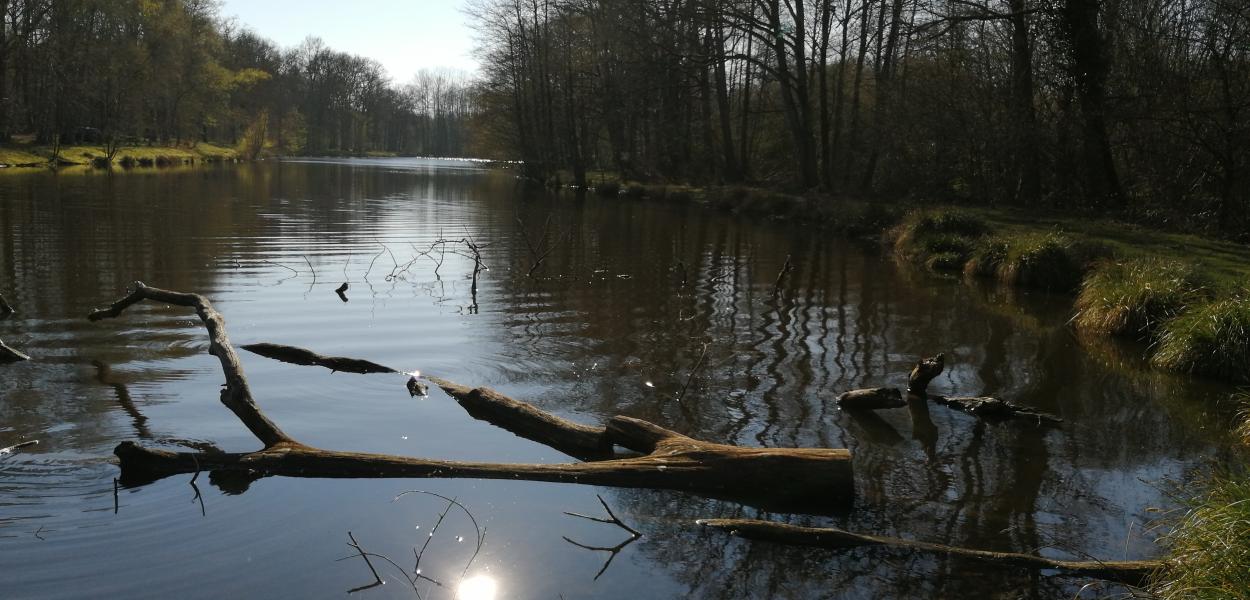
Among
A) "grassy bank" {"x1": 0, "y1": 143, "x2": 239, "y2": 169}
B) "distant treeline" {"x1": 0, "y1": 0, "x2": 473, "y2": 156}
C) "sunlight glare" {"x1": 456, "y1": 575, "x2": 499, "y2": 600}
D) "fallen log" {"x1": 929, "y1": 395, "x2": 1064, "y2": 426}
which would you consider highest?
"distant treeline" {"x1": 0, "y1": 0, "x2": 473, "y2": 156}

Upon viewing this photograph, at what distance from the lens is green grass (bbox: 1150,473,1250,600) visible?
4020 millimetres

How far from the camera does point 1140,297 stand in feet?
38.8

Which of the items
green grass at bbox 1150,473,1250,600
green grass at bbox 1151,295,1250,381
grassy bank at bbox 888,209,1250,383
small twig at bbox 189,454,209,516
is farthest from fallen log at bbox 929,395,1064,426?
small twig at bbox 189,454,209,516

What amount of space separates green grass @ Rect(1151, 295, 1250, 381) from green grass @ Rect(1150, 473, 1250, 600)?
5.48 metres

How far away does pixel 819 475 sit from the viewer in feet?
19.7

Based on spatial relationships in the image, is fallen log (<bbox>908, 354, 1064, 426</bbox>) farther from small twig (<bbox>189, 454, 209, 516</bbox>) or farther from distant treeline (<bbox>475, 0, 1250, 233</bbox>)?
distant treeline (<bbox>475, 0, 1250, 233</bbox>)

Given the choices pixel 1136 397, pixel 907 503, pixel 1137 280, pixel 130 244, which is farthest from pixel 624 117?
pixel 907 503

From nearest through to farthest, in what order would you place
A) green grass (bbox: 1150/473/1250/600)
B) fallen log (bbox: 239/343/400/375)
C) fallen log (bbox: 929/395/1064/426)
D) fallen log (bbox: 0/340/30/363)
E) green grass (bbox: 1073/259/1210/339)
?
green grass (bbox: 1150/473/1250/600), fallen log (bbox: 929/395/1064/426), fallen log (bbox: 0/340/30/363), fallen log (bbox: 239/343/400/375), green grass (bbox: 1073/259/1210/339)

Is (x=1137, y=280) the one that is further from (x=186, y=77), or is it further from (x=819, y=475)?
(x=186, y=77)

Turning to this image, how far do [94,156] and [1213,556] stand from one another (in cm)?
5395

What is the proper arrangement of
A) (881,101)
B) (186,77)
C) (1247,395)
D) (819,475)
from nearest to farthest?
(819,475) → (1247,395) → (881,101) → (186,77)

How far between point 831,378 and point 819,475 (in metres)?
3.73

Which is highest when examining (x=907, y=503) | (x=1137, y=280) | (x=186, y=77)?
(x=186, y=77)

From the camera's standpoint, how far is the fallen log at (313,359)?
9.00 meters
